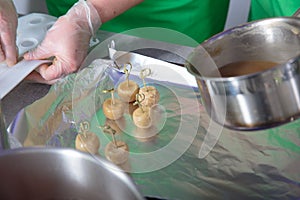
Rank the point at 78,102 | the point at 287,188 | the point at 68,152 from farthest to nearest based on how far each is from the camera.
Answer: the point at 78,102 < the point at 287,188 < the point at 68,152

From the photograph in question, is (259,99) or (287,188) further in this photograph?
(287,188)

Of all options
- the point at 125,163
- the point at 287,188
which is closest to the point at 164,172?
the point at 125,163

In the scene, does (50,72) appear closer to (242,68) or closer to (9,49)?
(9,49)

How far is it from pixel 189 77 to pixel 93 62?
0.18m

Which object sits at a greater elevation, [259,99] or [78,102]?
[259,99]

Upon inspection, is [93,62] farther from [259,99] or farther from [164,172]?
[259,99]

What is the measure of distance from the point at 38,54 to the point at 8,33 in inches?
2.7

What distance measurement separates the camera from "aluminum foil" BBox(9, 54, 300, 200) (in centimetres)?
66

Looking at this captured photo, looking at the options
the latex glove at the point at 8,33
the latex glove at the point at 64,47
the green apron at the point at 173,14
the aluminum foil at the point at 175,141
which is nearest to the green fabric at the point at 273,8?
the green apron at the point at 173,14

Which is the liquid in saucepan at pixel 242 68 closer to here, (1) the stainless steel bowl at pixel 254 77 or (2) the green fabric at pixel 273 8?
(1) the stainless steel bowl at pixel 254 77

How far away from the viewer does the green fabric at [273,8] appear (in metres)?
0.88

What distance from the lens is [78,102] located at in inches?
31.5

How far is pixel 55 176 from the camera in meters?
0.50

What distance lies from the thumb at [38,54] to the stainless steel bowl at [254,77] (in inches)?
13.6
